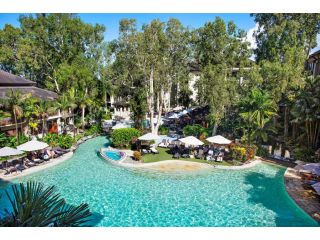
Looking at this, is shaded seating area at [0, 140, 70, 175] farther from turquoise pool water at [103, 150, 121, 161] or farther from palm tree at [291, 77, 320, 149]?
palm tree at [291, 77, 320, 149]

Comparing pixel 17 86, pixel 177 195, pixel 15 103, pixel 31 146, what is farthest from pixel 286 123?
pixel 17 86

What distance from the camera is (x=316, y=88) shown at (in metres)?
21.2

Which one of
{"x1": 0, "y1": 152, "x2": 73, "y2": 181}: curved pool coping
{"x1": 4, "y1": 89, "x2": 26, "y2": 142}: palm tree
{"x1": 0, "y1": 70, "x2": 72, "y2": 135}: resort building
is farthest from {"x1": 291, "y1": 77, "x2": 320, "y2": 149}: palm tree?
{"x1": 0, "y1": 70, "x2": 72, "y2": 135}: resort building

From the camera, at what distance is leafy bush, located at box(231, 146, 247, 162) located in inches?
839

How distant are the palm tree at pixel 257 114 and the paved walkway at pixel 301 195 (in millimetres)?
5808

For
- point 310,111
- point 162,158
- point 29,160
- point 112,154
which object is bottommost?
point 29,160

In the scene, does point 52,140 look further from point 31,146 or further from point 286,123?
point 286,123

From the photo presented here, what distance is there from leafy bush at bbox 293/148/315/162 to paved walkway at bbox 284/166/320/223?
3618 mm

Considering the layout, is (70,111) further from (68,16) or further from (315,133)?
(315,133)

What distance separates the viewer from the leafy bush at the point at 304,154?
21428mm

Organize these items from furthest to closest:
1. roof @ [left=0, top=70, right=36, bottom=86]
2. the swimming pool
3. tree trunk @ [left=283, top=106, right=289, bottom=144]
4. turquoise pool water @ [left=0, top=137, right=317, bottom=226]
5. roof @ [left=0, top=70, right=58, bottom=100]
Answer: roof @ [left=0, top=70, right=36, bottom=86] < roof @ [left=0, top=70, right=58, bottom=100] < tree trunk @ [left=283, top=106, right=289, bottom=144] < the swimming pool < turquoise pool water @ [left=0, top=137, right=317, bottom=226]

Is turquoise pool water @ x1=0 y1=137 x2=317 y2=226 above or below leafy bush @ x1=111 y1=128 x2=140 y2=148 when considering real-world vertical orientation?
below

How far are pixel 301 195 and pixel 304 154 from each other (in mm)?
8029

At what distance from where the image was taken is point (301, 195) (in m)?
15.2
